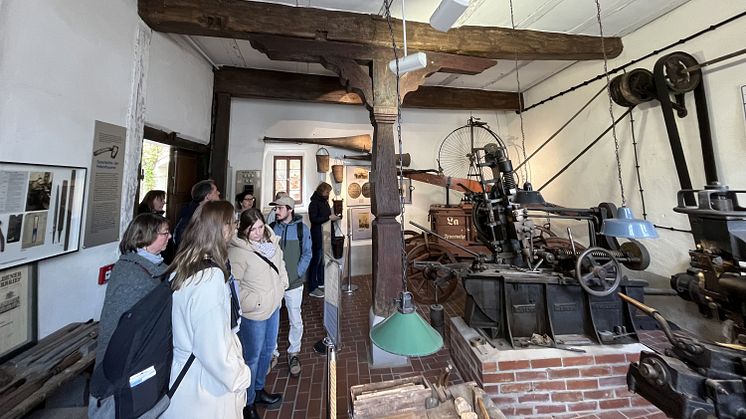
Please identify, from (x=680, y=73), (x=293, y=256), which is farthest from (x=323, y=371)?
(x=680, y=73)

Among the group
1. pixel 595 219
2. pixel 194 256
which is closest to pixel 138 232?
pixel 194 256

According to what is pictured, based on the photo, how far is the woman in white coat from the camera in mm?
1176

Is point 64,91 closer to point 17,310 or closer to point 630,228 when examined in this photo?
point 17,310

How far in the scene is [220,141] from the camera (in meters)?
4.21

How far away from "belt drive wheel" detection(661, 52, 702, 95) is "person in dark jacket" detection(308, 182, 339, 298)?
4.46 meters

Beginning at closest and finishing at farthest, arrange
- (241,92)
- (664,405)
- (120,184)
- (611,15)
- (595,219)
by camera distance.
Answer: (664,405) → (120,184) → (595,219) → (611,15) → (241,92)

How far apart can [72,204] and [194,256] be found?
1546mm

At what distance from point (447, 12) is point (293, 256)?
236cm

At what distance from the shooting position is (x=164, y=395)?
1.17 m

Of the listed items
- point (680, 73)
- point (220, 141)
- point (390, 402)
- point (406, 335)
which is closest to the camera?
point (406, 335)

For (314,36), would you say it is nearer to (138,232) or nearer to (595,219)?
(138,232)

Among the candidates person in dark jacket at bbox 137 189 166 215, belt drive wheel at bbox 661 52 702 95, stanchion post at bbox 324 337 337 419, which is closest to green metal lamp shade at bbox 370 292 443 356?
stanchion post at bbox 324 337 337 419

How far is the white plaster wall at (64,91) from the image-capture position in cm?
158

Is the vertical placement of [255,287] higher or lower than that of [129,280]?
lower
